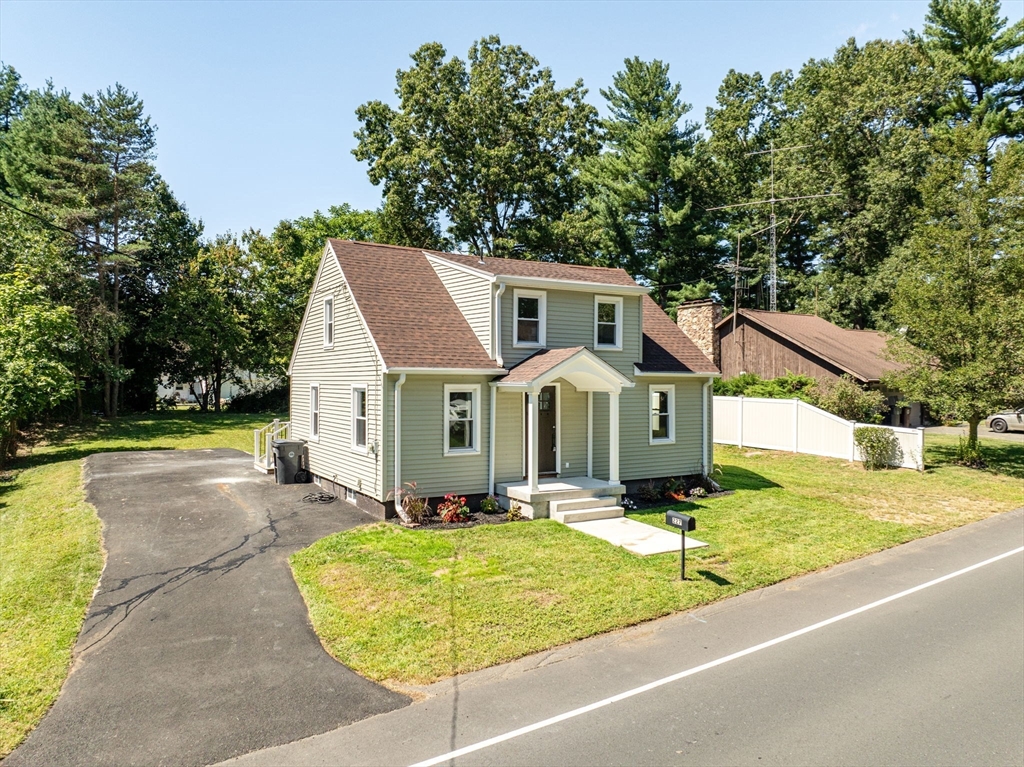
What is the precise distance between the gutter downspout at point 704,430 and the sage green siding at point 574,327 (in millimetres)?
2497

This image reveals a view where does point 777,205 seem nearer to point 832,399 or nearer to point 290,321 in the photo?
point 832,399

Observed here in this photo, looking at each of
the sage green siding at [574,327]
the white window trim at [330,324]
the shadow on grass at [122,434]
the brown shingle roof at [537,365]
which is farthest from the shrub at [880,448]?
the shadow on grass at [122,434]

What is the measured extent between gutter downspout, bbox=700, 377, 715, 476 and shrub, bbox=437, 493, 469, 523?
24.2 ft

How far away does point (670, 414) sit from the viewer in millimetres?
16609

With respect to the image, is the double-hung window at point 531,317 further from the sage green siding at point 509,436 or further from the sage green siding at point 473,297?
the sage green siding at point 509,436

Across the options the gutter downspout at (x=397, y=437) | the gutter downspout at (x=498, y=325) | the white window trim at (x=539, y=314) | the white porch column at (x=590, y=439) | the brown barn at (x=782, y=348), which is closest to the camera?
the gutter downspout at (x=397, y=437)

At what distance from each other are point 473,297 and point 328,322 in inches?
174

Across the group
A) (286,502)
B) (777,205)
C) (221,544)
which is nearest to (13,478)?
(286,502)

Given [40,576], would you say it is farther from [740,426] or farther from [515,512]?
[740,426]

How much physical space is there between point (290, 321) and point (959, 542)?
3553cm

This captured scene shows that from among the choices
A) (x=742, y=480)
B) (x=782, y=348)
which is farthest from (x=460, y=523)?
Answer: (x=782, y=348)

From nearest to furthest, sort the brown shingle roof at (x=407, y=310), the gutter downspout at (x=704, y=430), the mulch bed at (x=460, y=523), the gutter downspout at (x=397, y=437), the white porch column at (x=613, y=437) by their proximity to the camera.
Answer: the mulch bed at (x=460, y=523) → the gutter downspout at (x=397, y=437) → the brown shingle roof at (x=407, y=310) → the white porch column at (x=613, y=437) → the gutter downspout at (x=704, y=430)

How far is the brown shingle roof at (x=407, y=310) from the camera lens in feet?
43.7

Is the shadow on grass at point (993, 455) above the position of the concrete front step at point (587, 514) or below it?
above
